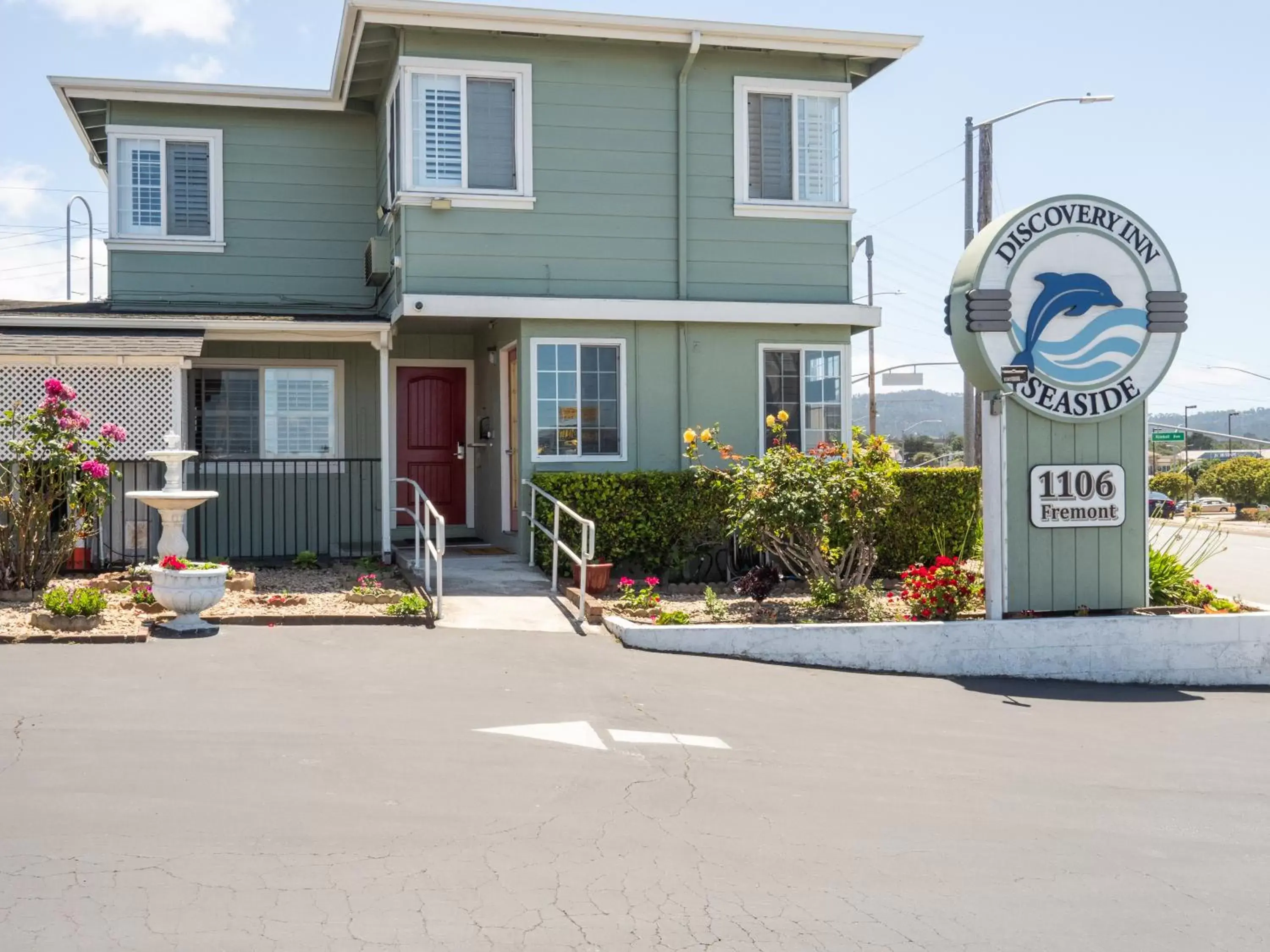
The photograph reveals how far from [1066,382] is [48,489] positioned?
8970 millimetres

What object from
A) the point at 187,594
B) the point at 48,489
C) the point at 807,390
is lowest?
the point at 187,594

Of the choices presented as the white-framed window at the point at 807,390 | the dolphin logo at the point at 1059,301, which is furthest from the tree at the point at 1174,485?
the dolphin logo at the point at 1059,301

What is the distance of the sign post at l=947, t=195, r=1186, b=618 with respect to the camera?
1046cm

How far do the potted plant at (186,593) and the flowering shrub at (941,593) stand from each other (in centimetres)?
573

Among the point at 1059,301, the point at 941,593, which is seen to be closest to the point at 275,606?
the point at 941,593

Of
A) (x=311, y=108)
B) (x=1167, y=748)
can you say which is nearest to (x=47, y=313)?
(x=311, y=108)

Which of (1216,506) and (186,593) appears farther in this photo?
(1216,506)

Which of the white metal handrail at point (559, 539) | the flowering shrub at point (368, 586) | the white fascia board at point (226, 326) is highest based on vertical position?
the white fascia board at point (226, 326)

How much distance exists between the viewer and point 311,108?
1508cm

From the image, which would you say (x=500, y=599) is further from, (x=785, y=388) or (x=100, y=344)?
(x=100, y=344)

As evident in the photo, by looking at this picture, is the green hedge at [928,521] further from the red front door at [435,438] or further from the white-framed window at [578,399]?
the red front door at [435,438]

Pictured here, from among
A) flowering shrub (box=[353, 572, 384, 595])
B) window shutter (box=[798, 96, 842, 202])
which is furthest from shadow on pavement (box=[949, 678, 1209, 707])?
window shutter (box=[798, 96, 842, 202])

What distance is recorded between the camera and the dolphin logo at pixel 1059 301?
10539 mm

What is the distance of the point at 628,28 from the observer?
1303 centimetres
